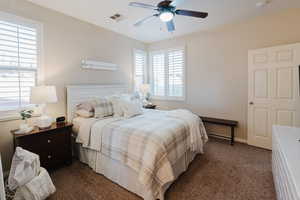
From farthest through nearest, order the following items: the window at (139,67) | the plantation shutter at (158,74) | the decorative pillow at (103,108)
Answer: the plantation shutter at (158,74) < the window at (139,67) < the decorative pillow at (103,108)

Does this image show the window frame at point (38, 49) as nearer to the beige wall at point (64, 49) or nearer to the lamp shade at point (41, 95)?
the beige wall at point (64, 49)

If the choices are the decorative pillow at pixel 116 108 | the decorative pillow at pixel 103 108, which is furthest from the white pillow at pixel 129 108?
the decorative pillow at pixel 103 108

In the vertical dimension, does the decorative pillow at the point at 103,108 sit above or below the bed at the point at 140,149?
above

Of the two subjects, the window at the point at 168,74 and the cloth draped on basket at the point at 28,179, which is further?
the window at the point at 168,74

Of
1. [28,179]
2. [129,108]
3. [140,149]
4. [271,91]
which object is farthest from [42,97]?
[271,91]

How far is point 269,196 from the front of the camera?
1.85 metres

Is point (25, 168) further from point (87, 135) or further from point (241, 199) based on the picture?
point (241, 199)

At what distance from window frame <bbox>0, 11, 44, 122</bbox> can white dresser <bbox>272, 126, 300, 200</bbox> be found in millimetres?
3360

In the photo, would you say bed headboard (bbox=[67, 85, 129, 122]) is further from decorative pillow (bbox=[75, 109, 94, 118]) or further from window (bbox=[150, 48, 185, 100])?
window (bbox=[150, 48, 185, 100])

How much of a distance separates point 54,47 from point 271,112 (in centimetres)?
450

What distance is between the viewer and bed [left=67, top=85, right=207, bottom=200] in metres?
1.72

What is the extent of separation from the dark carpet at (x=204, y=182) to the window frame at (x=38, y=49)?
3.72ft

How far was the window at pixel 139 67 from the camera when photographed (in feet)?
15.4

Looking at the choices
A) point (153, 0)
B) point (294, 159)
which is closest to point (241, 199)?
point (294, 159)
